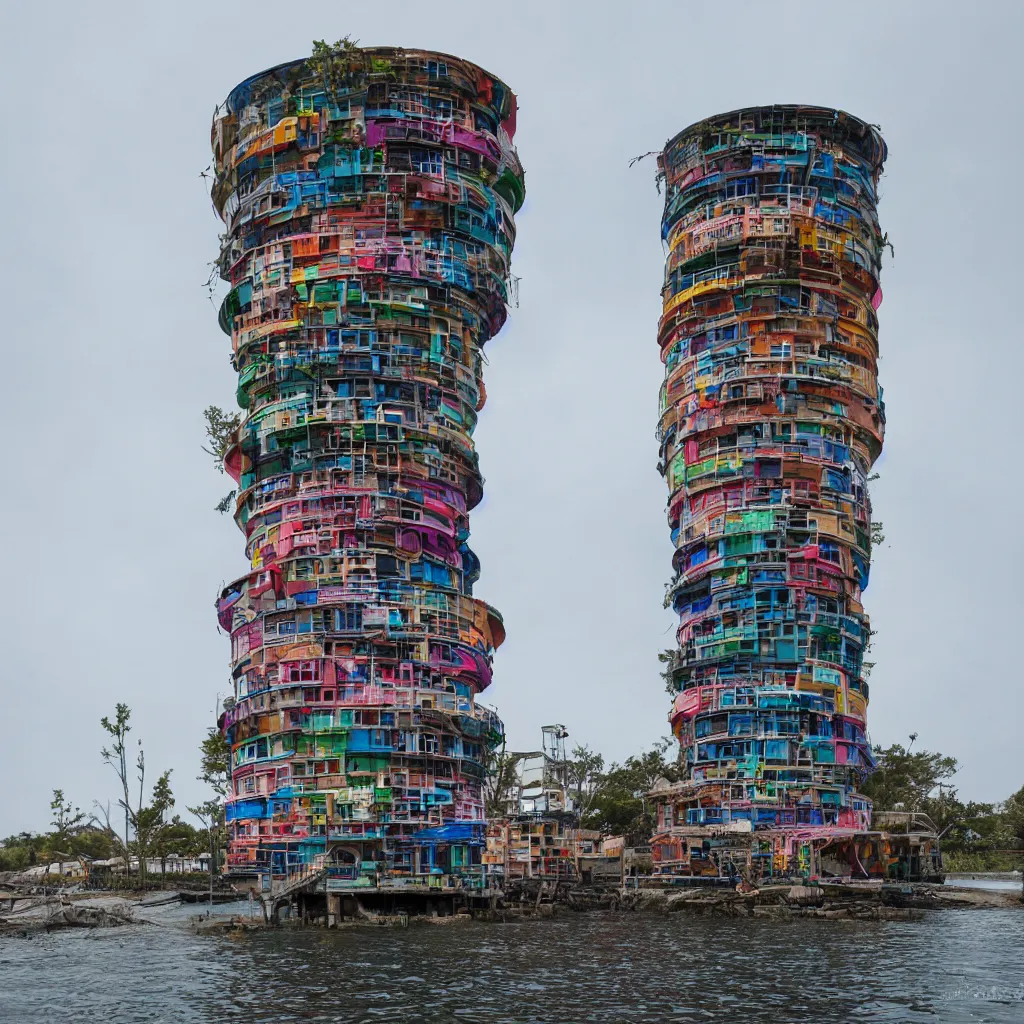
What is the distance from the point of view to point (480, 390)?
461 feet

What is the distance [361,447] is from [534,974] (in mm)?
63091

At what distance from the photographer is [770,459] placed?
14488 centimetres

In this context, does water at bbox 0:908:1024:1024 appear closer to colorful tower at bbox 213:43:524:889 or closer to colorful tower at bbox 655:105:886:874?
colorful tower at bbox 213:43:524:889

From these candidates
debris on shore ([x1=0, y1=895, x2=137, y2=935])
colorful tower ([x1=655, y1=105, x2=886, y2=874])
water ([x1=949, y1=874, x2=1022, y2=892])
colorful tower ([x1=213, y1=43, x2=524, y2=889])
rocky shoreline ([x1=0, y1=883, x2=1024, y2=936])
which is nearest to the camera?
debris on shore ([x1=0, y1=895, x2=137, y2=935])

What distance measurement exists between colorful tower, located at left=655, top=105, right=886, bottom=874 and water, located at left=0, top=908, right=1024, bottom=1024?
36.1m

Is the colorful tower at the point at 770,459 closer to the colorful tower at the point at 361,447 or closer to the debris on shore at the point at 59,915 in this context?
the colorful tower at the point at 361,447

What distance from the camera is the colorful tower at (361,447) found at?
11938 cm

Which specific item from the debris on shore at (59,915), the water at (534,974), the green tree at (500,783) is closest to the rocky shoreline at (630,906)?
the debris on shore at (59,915)

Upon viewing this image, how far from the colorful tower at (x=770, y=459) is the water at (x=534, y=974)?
1422 inches

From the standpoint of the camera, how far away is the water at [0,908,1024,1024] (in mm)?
62531

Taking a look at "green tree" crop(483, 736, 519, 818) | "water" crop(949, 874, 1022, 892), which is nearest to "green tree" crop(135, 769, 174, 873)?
"green tree" crop(483, 736, 519, 818)

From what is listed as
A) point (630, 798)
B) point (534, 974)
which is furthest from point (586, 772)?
point (534, 974)

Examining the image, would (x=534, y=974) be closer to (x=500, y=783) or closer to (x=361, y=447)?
(x=361, y=447)

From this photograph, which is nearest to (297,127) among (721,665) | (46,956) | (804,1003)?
(721,665)
